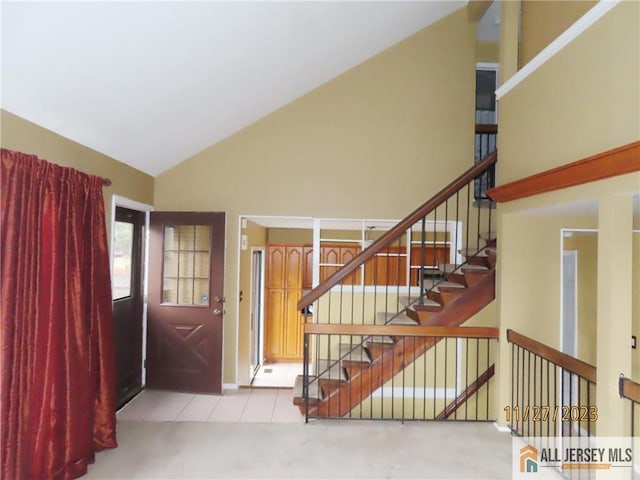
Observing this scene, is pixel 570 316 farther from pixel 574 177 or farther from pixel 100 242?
pixel 100 242

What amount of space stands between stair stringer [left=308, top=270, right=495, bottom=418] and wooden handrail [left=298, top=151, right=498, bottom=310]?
2.55 ft

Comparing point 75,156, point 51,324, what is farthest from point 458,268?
point 75,156

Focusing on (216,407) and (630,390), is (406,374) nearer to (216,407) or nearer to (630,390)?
(216,407)

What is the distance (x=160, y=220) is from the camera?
4.13 meters

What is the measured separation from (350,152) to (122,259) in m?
2.66

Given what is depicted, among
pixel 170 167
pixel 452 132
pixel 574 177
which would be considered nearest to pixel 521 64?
pixel 452 132

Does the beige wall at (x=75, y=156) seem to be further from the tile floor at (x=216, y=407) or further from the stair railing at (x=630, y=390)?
the stair railing at (x=630, y=390)

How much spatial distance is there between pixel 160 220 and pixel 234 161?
104 centimetres

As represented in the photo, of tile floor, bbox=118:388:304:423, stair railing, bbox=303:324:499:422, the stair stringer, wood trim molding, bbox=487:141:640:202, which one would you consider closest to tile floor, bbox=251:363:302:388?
tile floor, bbox=118:388:304:423

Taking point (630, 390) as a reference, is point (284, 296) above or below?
below

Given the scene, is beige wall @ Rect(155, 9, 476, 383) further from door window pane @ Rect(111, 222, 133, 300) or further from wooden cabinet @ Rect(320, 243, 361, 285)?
wooden cabinet @ Rect(320, 243, 361, 285)

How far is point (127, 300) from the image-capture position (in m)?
3.83

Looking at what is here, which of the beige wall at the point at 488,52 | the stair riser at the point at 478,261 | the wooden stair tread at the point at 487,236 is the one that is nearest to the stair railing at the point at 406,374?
the stair riser at the point at 478,261

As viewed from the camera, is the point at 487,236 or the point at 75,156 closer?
the point at 75,156
